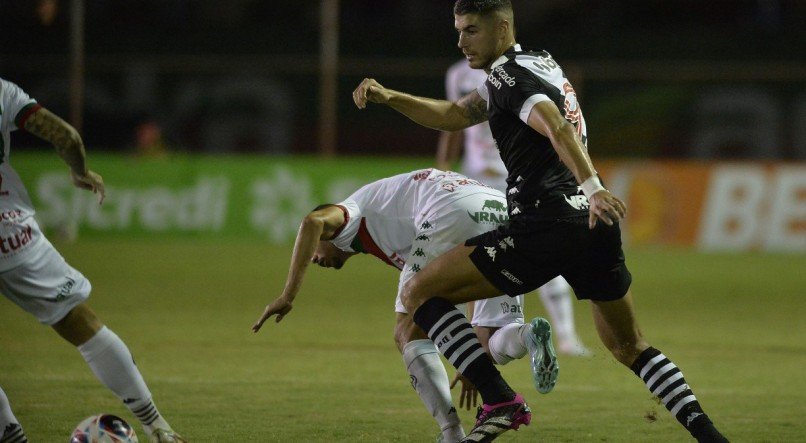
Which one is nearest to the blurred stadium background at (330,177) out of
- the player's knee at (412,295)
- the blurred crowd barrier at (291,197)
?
the blurred crowd barrier at (291,197)

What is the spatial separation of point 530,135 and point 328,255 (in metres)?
1.62

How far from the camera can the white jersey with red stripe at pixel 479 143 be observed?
9875mm

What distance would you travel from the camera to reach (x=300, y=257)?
20.0 feet

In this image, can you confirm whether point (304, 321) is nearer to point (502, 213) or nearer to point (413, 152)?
point (502, 213)

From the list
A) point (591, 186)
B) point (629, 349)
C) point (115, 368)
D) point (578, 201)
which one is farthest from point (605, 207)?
point (115, 368)

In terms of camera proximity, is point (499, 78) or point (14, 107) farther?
point (14, 107)

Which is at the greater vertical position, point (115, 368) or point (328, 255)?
point (328, 255)

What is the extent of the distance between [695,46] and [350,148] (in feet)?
28.4

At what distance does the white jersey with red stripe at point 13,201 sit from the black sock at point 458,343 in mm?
1992

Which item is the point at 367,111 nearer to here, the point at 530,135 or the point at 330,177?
the point at 330,177

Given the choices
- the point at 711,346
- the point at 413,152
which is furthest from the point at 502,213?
the point at 413,152

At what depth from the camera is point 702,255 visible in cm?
1891

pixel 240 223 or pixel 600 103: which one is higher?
pixel 600 103

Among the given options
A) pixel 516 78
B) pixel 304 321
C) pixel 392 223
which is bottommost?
pixel 304 321
